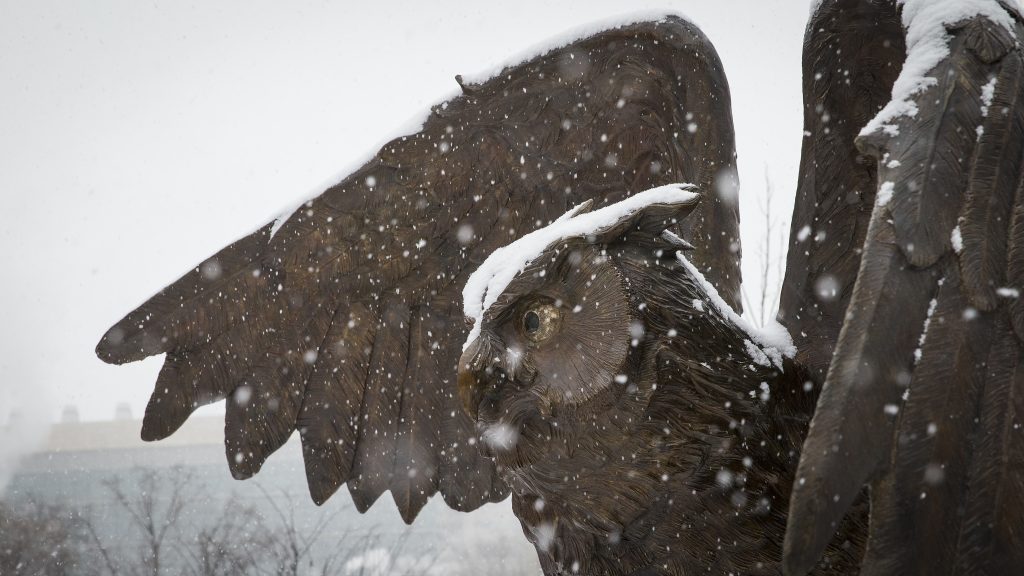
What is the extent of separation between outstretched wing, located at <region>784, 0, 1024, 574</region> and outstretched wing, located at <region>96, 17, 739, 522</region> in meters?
0.90

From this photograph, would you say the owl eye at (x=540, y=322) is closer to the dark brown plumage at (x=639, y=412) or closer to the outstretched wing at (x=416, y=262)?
the dark brown plumage at (x=639, y=412)

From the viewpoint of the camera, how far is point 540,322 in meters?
1.21

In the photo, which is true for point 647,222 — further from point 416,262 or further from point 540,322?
point 416,262

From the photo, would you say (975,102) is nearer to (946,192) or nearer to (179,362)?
(946,192)

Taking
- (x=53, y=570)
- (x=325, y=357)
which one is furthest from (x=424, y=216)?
(x=53, y=570)

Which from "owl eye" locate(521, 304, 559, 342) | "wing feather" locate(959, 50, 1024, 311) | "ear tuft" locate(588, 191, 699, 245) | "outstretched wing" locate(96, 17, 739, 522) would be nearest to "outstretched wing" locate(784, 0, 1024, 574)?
"wing feather" locate(959, 50, 1024, 311)

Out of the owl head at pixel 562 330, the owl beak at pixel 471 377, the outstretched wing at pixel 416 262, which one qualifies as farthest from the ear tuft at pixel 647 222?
the outstretched wing at pixel 416 262

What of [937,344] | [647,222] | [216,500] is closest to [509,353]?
[647,222]

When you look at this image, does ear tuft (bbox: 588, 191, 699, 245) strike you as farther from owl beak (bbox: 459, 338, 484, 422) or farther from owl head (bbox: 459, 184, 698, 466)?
owl beak (bbox: 459, 338, 484, 422)

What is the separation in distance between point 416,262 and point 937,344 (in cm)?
129

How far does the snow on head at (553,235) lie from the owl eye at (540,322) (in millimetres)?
60

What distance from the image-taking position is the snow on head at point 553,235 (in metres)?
1.21

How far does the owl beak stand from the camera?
1189 millimetres

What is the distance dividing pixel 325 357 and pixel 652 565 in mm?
978
